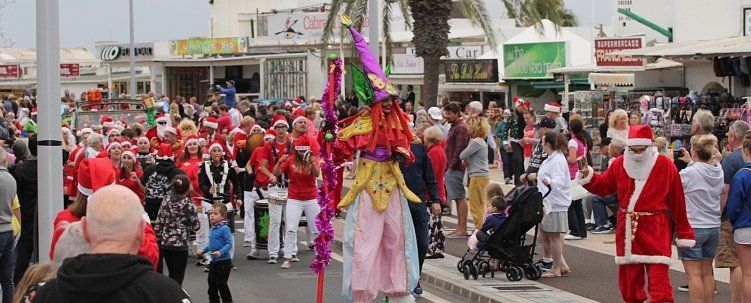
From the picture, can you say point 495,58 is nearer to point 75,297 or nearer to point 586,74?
point 586,74

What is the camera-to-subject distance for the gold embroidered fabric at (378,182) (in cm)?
1193

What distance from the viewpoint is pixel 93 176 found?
1088 cm

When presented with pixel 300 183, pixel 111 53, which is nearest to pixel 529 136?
pixel 300 183

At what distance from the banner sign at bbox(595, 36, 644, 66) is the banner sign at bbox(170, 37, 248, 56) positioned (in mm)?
30075

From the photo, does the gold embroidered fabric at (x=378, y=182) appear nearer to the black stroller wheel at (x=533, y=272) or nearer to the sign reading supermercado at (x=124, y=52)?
the black stroller wheel at (x=533, y=272)

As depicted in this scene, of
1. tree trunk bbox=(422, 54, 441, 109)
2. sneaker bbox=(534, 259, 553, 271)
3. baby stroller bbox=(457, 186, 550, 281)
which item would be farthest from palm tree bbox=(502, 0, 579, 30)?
baby stroller bbox=(457, 186, 550, 281)

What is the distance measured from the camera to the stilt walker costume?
11.9 meters

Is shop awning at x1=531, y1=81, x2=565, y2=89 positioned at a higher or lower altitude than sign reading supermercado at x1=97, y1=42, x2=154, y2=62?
lower

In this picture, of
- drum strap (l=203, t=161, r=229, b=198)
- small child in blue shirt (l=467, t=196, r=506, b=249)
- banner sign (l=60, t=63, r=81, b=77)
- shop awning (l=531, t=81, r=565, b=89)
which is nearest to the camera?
small child in blue shirt (l=467, t=196, r=506, b=249)

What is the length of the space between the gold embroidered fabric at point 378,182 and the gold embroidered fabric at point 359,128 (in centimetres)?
27

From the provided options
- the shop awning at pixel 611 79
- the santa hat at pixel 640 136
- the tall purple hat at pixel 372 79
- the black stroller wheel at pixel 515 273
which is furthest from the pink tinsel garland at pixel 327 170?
the shop awning at pixel 611 79

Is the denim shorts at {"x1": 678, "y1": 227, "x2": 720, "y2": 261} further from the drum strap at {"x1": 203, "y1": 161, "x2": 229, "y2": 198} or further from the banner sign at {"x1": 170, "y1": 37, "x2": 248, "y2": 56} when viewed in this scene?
the banner sign at {"x1": 170, "y1": 37, "x2": 248, "y2": 56}

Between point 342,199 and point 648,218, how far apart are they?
3281mm

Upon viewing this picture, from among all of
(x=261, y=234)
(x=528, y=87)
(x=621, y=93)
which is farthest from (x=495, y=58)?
(x=261, y=234)
